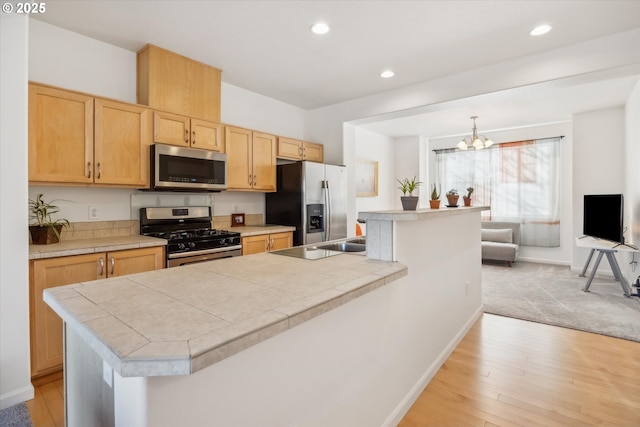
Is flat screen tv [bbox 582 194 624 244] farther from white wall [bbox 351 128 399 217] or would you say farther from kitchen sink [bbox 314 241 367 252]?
kitchen sink [bbox 314 241 367 252]

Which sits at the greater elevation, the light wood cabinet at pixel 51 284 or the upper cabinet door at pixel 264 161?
the upper cabinet door at pixel 264 161

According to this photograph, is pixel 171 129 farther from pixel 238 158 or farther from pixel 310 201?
pixel 310 201

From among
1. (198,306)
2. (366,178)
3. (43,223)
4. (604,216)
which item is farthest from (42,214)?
(604,216)

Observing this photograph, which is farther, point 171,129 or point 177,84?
point 177,84

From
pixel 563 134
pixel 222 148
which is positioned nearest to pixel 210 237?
pixel 222 148

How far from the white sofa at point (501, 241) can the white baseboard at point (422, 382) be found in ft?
11.0

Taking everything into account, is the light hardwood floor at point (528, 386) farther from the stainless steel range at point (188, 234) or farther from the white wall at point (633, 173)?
the white wall at point (633, 173)

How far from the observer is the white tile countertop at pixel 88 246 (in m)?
2.20

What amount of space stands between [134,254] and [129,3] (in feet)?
6.15


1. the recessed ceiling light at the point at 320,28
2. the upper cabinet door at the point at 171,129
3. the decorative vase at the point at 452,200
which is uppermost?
the recessed ceiling light at the point at 320,28

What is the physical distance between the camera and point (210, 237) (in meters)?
3.09

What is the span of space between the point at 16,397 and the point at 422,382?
2566 millimetres

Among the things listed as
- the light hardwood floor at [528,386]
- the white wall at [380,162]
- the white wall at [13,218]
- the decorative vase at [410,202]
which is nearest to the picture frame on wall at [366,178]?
the white wall at [380,162]

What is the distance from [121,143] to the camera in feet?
9.09
